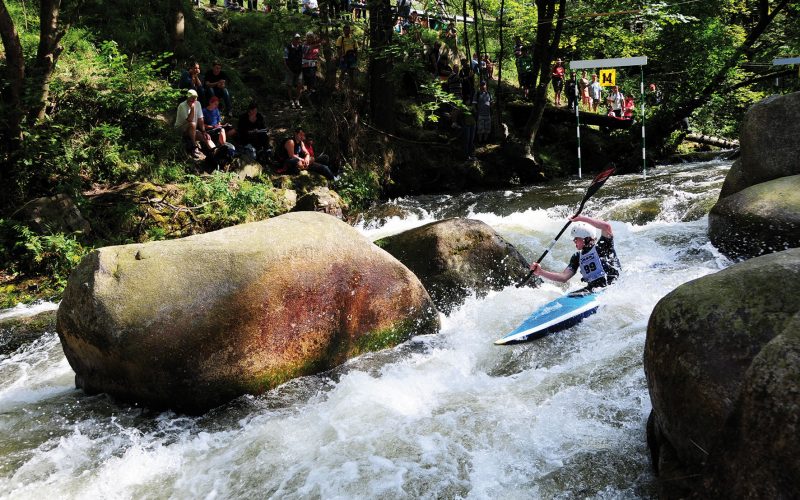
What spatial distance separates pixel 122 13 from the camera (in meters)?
14.2

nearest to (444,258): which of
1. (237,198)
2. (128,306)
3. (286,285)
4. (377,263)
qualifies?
(377,263)

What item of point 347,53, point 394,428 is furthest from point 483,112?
point 394,428

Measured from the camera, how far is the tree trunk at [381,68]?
13875mm

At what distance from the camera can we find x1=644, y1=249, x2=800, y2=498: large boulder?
3.18 meters

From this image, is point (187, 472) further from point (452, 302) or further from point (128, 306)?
point (452, 302)

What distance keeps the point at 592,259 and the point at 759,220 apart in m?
2.09

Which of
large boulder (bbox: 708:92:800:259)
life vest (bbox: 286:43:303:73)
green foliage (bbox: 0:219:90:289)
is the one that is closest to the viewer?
large boulder (bbox: 708:92:800:259)

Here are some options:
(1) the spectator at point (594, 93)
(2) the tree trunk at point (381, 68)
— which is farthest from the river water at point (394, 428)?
(1) the spectator at point (594, 93)

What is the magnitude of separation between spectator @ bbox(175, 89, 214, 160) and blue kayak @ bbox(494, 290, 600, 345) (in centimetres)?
689

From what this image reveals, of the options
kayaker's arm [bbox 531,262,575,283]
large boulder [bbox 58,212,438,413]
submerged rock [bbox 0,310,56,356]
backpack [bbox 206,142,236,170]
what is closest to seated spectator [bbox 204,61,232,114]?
backpack [bbox 206,142,236,170]

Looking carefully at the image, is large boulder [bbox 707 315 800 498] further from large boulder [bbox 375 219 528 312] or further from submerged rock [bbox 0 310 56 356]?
submerged rock [bbox 0 310 56 356]

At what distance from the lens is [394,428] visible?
461 centimetres

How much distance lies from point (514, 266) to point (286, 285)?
323 centimetres

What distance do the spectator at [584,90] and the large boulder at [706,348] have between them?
15.9m
